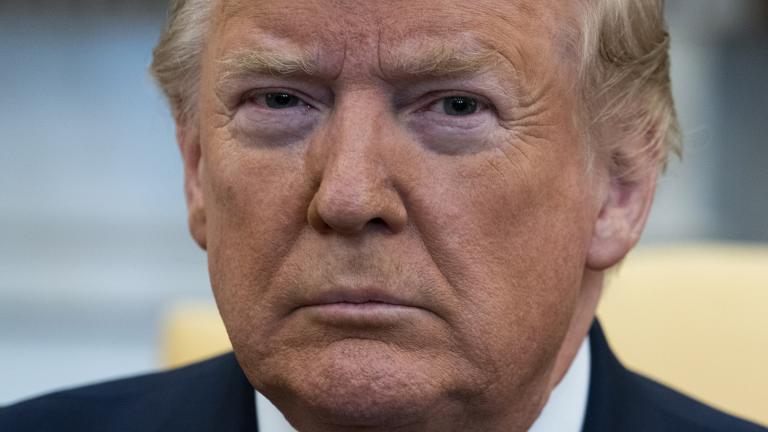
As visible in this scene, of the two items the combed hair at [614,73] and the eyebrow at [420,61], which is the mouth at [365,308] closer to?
the eyebrow at [420,61]

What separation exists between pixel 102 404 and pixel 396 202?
3.29ft

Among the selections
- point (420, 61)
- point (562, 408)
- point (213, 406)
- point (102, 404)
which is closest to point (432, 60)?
point (420, 61)

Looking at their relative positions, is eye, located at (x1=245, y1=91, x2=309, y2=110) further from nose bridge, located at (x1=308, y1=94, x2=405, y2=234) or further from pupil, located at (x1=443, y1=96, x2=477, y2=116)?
pupil, located at (x1=443, y1=96, x2=477, y2=116)

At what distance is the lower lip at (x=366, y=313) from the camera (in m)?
1.86

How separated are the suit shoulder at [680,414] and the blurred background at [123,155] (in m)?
6.19

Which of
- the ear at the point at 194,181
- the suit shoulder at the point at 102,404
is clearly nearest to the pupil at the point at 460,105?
the ear at the point at 194,181

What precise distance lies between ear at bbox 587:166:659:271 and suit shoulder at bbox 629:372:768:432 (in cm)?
33

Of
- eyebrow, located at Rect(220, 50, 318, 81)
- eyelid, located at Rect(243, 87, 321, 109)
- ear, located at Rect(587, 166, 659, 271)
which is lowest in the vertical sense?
ear, located at Rect(587, 166, 659, 271)

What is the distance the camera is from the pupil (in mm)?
1940

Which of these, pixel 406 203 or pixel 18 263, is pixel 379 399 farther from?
pixel 18 263

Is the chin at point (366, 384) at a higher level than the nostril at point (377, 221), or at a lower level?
lower

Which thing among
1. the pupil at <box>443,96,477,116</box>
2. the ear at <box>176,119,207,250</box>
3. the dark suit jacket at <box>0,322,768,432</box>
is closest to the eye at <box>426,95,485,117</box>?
the pupil at <box>443,96,477,116</box>

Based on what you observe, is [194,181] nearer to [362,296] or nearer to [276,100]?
[276,100]

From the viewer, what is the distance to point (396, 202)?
1.84 metres
